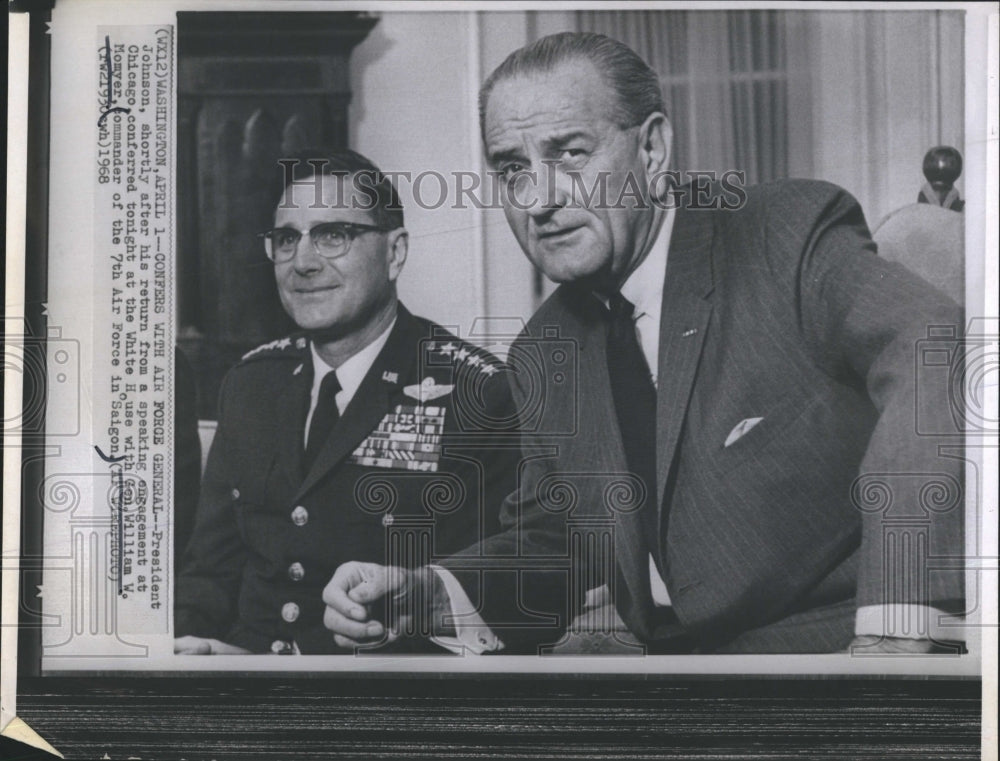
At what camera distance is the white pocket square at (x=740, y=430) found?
72.0 inches

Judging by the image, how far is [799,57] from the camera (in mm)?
1865

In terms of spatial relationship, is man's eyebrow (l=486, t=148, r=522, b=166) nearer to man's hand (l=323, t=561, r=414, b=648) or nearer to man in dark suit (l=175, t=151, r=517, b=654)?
man in dark suit (l=175, t=151, r=517, b=654)

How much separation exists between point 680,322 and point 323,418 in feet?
2.53

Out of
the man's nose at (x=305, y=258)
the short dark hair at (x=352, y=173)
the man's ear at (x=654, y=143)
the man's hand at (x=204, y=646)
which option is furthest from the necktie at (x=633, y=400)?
the man's hand at (x=204, y=646)

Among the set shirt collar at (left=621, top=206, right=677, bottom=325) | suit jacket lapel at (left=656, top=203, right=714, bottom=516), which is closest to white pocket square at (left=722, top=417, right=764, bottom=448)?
suit jacket lapel at (left=656, top=203, right=714, bottom=516)

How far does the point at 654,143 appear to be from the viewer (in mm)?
1856

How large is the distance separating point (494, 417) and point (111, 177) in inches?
37.6

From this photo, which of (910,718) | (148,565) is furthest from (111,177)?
(910,718)

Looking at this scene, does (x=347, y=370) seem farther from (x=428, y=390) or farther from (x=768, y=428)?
(x=768, y=428)

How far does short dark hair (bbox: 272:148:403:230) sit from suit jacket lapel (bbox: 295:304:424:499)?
20 centimetres

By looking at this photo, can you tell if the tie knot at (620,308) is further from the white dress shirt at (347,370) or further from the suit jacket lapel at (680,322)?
the white dress shirt at (347,370)

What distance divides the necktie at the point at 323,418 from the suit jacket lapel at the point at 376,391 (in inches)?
0.4

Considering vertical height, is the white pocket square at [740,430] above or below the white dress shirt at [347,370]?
below

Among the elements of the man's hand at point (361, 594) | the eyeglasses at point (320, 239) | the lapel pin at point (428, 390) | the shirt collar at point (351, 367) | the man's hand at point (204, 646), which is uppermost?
the eyeglasses at point (320, 239)
